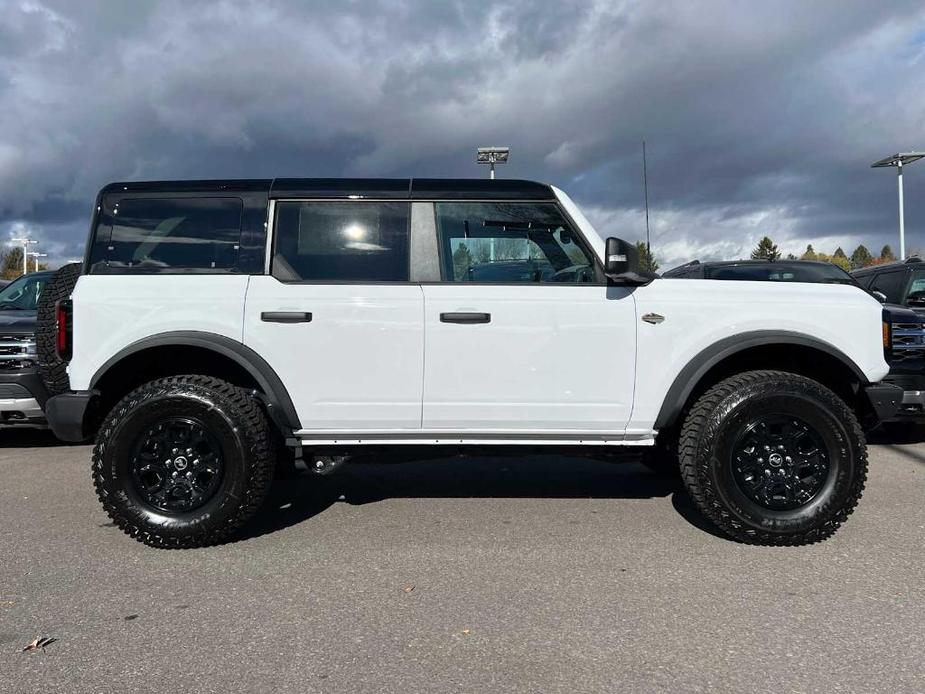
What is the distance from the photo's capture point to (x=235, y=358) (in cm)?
368

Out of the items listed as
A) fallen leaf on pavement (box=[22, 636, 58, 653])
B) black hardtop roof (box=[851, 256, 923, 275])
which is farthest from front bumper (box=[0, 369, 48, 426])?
black hardtop roof (box=[851, 256, 923, 275])

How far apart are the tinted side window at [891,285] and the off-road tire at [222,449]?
743 centimetres

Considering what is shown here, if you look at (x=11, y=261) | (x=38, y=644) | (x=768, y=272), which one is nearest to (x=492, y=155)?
(x=768, y=272)

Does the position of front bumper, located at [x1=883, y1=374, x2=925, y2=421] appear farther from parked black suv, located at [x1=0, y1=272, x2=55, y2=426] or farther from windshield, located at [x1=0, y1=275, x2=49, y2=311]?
windshield, located at [x1=0, y1=275, x2=49, y2=311]

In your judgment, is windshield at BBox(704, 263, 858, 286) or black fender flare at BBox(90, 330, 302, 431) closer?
black fender flare at BBox(90, 330, 302, 431)

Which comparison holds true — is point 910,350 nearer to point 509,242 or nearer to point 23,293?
point 509,242

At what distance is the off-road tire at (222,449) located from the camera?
12.0 ft

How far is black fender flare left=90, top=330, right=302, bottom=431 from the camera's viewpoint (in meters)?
3.69

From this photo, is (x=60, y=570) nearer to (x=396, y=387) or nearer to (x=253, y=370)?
(x=253, y=370)

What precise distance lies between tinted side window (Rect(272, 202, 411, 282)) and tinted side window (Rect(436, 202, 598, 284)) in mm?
265

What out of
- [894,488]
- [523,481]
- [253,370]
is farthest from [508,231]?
[894,488]

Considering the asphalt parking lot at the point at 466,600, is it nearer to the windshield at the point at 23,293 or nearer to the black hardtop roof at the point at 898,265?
the windshield at the point at 23,293

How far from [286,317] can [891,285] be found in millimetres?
7458

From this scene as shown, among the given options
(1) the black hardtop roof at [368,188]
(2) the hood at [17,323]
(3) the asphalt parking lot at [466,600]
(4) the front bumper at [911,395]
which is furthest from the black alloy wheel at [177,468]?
(4) the front bumper at [911,395]
